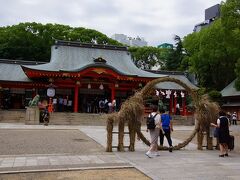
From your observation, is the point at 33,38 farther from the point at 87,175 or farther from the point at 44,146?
the point at 87,175

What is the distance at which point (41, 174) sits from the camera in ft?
25.7

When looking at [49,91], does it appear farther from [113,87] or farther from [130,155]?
[130,155]

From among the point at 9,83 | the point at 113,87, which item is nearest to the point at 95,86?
the point at 113,87

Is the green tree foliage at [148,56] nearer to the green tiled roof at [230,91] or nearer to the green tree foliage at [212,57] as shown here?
the green tree foliage at [212,57]

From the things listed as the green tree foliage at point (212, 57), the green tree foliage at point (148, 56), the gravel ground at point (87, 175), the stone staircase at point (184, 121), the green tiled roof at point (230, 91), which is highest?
the green tree foliage at point (148, 56)

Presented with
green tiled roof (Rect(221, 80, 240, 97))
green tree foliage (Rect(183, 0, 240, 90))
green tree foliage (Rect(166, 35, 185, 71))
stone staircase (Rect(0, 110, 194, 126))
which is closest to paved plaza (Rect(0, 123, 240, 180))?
stone staircase (Rect(0, 110, 194, 126))

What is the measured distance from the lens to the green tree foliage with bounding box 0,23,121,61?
159ft

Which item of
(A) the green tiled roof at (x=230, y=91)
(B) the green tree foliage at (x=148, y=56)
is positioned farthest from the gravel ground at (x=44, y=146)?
(B) the green tree foliage at (x=148, y=56)

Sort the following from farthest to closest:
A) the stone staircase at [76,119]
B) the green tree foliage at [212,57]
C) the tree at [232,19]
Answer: the green tree foliage at [212,57] → the stone staircase at [76,119] → the tree at [232,19]

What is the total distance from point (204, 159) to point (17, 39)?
140 ft

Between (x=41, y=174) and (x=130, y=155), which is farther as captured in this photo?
(x=130, y=155)

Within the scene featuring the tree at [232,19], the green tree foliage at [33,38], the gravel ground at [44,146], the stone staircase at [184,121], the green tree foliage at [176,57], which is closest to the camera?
the gravel ground at [44,146]

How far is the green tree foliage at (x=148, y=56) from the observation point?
188ft

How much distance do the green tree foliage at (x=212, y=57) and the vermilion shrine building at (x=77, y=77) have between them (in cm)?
443
